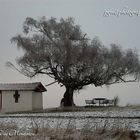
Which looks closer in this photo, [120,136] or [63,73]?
[120,136]

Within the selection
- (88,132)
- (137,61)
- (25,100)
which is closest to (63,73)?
(25,100)

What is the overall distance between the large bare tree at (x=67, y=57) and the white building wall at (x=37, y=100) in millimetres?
2089

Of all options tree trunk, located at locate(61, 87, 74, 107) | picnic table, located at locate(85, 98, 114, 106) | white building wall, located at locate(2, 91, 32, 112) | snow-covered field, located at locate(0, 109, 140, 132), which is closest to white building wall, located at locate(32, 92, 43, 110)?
white building wall, located at locate(2, 91, 32, 112)

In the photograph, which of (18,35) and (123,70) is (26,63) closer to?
(18,35)

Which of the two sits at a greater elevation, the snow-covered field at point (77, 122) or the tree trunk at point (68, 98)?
the tree trunk at point (68, 98)

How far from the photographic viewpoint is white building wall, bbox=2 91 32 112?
38531mm

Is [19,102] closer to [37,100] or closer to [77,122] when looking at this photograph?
[37,100]

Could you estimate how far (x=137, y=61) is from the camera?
43500 mm

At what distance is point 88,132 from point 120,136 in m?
0.89

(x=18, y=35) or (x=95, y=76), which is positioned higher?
(x=18, y=35)

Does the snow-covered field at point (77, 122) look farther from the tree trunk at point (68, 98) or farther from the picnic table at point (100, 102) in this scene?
the picnic table at point (100, 102)

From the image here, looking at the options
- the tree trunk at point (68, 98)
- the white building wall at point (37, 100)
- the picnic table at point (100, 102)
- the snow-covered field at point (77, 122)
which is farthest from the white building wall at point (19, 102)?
the snow-covered field at point (77, 122)

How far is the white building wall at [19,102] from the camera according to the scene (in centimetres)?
3853

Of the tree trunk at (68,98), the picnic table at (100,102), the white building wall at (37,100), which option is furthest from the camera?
the picnic table at (100,102)
